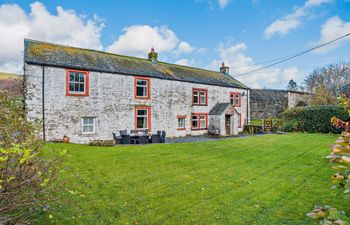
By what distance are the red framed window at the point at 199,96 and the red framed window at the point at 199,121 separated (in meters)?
1.31

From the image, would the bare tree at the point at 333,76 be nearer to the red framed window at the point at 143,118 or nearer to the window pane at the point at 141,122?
the red framed window at the point at 143,118

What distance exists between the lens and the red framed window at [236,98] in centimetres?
2635

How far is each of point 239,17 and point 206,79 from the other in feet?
25.6

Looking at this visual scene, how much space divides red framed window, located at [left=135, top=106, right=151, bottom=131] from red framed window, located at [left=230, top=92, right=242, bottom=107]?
1218 cm

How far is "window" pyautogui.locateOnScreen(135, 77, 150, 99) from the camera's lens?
59.6 ft

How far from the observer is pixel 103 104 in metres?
16.3

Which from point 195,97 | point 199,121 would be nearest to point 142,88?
point 195,97

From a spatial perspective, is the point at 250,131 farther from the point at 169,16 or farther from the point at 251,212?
the point at 251,212

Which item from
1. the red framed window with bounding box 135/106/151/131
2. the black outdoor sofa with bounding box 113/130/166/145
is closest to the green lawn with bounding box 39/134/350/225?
the black outdoor sofa with bounding box 113/130/166/145

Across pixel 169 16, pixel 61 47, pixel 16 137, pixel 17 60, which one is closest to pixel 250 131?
pixel 169 16

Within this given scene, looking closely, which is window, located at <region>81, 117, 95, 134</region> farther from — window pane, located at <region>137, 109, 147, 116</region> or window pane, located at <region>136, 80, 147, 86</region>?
window pane, located at <region>136, 80, 147, 86</region>

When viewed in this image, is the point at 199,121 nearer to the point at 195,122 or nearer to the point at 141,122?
the point at 195,122

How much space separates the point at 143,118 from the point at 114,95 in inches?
129

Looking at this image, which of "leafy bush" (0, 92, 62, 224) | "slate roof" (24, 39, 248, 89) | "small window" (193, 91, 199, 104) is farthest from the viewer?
"small window" (193, 91, 199, 104)
